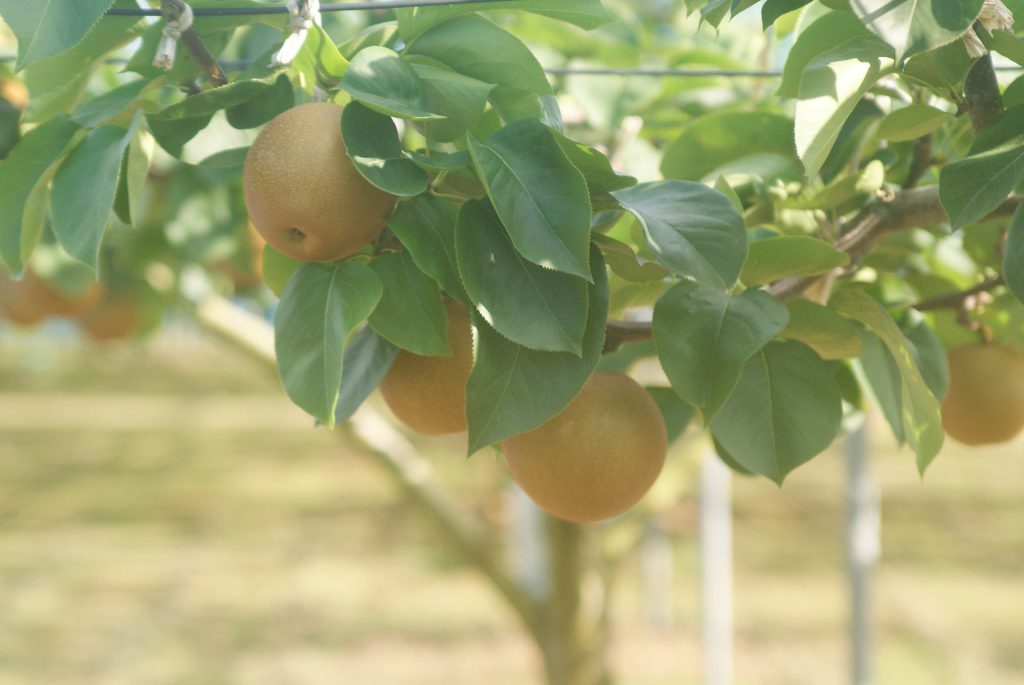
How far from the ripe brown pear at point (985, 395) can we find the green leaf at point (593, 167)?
0.29m

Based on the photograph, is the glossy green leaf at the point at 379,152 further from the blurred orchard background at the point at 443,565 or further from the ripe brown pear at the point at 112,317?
the ripe brown pear at the point at 112,317

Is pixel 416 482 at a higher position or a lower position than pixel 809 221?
lower

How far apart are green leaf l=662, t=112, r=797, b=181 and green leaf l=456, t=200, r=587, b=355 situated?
209 millimetres

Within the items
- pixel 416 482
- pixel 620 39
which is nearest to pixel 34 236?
pixel 620 39

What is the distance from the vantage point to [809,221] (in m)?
0.52

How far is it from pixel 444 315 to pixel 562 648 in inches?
32.1

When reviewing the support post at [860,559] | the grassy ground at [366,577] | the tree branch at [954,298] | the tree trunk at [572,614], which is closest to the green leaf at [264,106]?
the tree branch at [954,298]

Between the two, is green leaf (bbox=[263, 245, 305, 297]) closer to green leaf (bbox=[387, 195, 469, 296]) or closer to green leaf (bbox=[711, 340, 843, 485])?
green leaf (bbox=[387, 195, 469, 296])

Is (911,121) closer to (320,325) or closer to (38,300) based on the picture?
(320,325)

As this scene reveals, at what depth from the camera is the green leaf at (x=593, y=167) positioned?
0.39 m

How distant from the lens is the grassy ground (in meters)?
2.89

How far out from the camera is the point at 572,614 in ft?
3.79

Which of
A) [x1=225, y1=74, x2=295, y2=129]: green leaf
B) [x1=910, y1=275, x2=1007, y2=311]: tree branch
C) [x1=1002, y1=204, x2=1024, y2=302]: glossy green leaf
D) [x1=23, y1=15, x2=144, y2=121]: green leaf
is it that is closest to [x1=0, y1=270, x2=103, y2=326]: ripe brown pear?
[x1=23, y1=15, x2=144, y2=121]: green leaf

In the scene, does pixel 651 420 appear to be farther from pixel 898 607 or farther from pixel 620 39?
pixel 898 607
